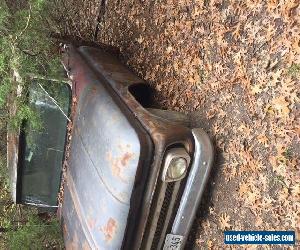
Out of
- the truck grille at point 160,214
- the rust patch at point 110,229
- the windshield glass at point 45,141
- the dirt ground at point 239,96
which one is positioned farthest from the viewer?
the windshield glass at point 45,141

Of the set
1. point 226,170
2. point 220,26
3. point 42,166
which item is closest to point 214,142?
point 226,170

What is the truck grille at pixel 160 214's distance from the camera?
287cm

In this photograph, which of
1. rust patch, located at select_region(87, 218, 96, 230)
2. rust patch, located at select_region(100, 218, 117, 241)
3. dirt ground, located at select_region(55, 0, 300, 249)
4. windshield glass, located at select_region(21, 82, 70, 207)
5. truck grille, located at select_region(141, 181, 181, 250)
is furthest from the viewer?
windshield glass, located at select_region(21, 82, 70, 207)

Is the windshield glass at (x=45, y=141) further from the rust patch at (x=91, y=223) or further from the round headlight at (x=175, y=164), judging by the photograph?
the round headlight at (x=175, y=164)

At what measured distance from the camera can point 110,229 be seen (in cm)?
278

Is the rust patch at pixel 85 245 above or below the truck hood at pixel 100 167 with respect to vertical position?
below

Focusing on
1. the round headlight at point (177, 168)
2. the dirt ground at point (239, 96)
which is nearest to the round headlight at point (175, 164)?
the round headlight at point (177, 168)

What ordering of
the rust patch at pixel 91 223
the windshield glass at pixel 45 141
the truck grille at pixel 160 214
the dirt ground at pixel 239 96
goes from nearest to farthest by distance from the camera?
the dirt ground at pixel 239 96 → the truck grille at pixel 160 214 → the rust patch at pixel 91 223 → the windshield glass at pixel 45 141

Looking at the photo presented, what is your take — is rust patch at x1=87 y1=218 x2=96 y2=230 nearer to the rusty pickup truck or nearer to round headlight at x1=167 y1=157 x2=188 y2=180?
the rusty pickup truck

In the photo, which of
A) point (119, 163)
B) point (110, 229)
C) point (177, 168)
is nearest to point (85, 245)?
point (110, 229)

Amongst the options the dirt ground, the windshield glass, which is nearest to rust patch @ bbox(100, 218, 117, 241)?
the dirt ground

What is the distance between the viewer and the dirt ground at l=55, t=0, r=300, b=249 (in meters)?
2.63

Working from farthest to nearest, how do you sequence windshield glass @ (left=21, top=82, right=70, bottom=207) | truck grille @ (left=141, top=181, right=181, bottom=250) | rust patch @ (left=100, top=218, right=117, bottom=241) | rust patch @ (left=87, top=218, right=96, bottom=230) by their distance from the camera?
windshield glass @ (left=21, top=82, right=70, bottom=207), rust patch @ (left=87, top=218, right=96, bottom=230), truck grille @ (left=141, top=181, right=181, bottom=250), rust patch @ (left=100, top=218, right=117, bottom=241)

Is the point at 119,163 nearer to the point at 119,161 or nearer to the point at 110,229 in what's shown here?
the point at 119,161
